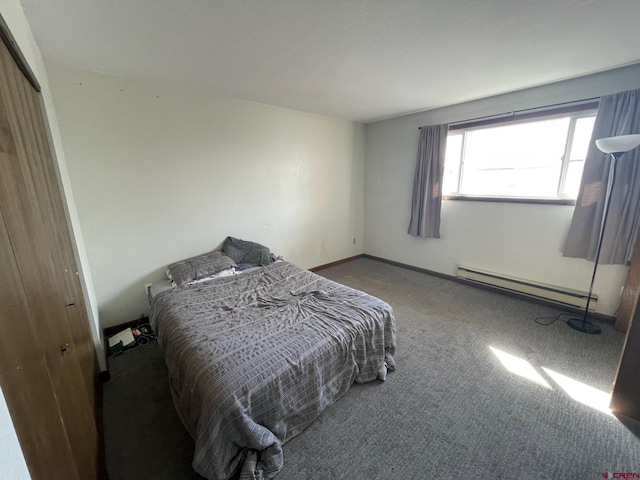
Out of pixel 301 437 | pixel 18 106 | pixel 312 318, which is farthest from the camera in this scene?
pixel 312 318

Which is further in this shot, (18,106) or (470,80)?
(470,80)

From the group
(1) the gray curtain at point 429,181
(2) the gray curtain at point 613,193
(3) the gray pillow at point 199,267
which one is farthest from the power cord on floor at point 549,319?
(3) the gray pillow at point 199,267

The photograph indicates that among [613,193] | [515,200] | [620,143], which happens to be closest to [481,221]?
[515,200]

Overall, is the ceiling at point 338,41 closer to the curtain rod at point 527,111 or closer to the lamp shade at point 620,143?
the curtain rod at point 527,111

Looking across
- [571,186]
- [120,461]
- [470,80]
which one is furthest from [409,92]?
[120,461]

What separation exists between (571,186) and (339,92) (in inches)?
104

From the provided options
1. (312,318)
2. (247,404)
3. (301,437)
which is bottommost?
(301,437)

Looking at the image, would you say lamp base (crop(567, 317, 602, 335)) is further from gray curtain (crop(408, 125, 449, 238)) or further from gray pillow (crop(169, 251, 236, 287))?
gray pillow (crop(169, 251, 236, 287))

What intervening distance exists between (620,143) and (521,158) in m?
1.00

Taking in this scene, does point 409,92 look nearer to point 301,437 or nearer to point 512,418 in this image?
point 512,418

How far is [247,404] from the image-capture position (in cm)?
125

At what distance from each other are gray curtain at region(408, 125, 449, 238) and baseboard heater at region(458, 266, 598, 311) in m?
0.70

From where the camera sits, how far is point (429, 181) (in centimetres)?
355

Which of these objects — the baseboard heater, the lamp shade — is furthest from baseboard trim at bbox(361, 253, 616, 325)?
the lamp shade
